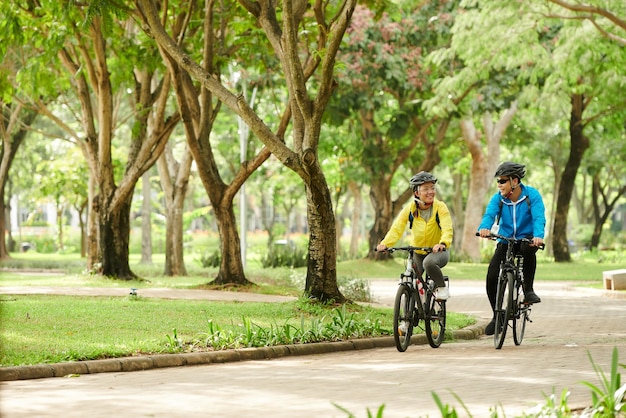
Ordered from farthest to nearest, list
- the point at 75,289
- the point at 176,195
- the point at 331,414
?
the point at 176,195
the point at 75,289
the point at 331,414

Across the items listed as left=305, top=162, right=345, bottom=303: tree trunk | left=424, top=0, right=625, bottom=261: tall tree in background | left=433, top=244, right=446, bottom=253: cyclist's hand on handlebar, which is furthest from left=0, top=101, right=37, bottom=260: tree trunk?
left=433, top=244, right=446, bottom=253: cyclist's hand on handlebar

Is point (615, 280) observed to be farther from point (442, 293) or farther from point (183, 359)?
point (183, 359)

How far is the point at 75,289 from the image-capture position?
20.1 m

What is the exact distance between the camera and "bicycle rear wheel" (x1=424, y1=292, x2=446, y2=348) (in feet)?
38.5

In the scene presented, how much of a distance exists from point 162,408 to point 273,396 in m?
0.99

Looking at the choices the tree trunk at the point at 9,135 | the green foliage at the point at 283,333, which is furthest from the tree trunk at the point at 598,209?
the green foliage at the point at 283,333

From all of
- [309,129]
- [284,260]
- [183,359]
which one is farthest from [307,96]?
[284,260]

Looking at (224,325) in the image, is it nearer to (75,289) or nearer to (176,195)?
(75,289)

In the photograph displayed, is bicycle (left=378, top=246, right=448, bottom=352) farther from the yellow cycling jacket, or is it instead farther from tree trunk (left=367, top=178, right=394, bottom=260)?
tree trunk (left=367, top=178, right=394, bottom=260)

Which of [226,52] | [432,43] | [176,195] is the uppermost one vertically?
[432,43]

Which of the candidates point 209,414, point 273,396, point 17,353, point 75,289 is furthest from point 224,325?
point 75,289

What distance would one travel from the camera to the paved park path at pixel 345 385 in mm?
7500

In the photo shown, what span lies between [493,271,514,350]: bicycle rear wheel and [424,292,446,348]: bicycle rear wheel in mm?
603

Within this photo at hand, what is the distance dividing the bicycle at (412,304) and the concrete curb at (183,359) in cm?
95
